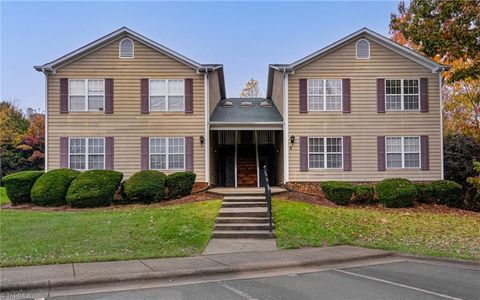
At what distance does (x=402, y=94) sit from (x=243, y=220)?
33.8 ft

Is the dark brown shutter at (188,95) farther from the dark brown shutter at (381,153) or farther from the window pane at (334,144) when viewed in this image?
the dark brown shutter at (381,153)

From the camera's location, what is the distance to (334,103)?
1795cm

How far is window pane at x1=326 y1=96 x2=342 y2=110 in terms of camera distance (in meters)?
17.9

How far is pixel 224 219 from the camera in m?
11.8

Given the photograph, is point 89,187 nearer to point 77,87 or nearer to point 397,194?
point 77,87

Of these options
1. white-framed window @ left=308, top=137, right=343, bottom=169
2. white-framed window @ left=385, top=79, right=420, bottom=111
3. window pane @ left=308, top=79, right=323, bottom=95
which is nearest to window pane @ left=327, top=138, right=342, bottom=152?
white-framed window @ left=308, top=137, right=343, bottom=169

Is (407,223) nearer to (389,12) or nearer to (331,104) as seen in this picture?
(331,104)

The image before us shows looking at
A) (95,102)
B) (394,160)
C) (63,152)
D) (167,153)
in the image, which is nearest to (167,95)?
(167,153)

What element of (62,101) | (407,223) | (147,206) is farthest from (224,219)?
(62,101)

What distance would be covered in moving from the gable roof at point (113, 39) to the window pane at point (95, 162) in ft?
13.1

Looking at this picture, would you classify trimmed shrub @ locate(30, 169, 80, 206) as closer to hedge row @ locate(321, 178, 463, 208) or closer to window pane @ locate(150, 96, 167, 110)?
window pane @ locate(150, 96, 167, 110)

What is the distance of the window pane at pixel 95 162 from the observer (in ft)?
57.0

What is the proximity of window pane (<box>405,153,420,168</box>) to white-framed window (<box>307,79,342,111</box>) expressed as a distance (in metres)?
3.53

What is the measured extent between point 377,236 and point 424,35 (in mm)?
9314
